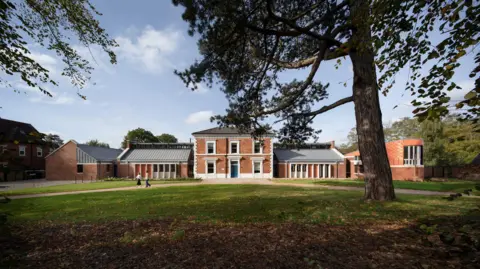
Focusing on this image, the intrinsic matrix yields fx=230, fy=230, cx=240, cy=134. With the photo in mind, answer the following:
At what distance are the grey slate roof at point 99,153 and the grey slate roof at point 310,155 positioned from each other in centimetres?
2532

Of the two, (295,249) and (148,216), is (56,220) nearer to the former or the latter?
(148,216)

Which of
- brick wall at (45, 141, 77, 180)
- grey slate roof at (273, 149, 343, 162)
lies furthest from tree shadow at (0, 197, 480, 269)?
brick wall at (45, 141, 77, 180)

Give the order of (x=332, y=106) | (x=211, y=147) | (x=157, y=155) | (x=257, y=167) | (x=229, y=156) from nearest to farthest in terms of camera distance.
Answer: (x=332, y=106) < (x=229, y=156) < (x=211, y=147) < (x=257, y=167) < (x=157, y=155)

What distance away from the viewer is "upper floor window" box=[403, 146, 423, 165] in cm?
2620

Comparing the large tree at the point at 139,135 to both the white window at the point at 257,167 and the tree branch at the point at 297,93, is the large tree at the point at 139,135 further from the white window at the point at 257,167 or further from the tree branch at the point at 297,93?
the tree branch at the point at 297,93

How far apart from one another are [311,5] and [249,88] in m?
3.81

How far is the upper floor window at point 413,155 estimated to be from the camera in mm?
26203

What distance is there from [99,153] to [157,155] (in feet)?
28.4

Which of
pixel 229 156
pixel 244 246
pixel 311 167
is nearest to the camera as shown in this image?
pixel 244 246

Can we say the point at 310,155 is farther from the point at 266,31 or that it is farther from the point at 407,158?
the point at 266,31

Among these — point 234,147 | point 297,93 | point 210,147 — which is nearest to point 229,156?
point 234,147

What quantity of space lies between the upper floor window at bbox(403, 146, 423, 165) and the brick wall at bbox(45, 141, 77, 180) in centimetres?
4298

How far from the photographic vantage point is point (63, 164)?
32.2 m

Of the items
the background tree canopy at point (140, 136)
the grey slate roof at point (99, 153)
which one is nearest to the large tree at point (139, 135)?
the background tree canopy at point (140, 136)
